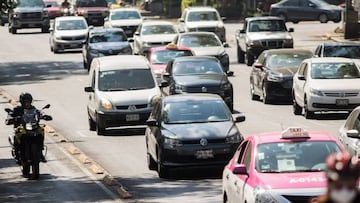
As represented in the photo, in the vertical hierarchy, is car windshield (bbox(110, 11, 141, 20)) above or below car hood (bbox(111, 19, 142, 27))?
above

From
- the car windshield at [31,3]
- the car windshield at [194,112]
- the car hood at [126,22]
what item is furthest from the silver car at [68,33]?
the car windshield at [194,112]

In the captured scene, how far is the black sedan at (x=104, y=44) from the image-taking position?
47344 mm

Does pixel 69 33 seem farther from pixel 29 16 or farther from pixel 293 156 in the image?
pixel 293 156

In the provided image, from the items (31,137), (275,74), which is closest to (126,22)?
(275,74)

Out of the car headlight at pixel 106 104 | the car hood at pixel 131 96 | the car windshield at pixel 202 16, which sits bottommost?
the car windshield at pixel 202 16

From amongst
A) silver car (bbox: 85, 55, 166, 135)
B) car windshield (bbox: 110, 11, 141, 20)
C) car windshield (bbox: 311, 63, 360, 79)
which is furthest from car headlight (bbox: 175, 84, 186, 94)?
car windshield (bbox: 110, 11, 141, 20)

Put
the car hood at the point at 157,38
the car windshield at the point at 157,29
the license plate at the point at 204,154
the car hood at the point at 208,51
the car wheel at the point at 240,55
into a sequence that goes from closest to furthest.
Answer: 1. the license plate at the point at 204,154
2. the car hood at the point at 208,51
3. the car wheel at the point at 240,55
4. the car hood at the point at 157,38
5. the car windshield at the point at 157,29

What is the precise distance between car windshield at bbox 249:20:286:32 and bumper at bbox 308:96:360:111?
1864cm

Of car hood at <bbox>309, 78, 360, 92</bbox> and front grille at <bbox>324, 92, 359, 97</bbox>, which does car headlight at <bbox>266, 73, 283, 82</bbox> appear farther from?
front grille at <bbox>324, 92, 359, 97</bbox>

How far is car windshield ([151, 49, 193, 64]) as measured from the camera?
1535 inches

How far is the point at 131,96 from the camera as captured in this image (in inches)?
1101

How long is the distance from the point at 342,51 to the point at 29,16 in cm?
3756

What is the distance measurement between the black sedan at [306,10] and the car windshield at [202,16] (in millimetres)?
13906

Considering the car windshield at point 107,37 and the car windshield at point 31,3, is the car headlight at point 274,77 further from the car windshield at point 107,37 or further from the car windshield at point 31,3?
the car windshield at point 31,3
